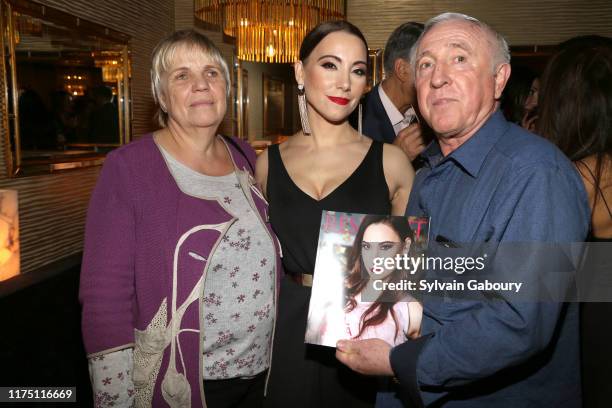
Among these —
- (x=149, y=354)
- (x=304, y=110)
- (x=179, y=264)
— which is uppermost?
(x=304, y=110)

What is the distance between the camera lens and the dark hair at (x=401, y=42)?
3150 millimetres

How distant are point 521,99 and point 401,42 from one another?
171 cm

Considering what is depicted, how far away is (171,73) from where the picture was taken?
6.04 feet

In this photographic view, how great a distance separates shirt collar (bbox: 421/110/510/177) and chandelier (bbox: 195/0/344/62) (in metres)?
2.95

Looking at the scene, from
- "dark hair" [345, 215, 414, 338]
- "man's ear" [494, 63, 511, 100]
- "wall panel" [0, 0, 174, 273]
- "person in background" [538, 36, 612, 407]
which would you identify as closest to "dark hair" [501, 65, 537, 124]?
"person in background" [538, 36, 612, 407]

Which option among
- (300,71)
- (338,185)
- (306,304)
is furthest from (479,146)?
(300,71)

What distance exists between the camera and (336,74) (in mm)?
1936

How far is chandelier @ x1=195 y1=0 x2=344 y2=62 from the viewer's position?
3.92 metres

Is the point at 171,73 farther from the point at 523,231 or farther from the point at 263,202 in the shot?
the point at 523,231

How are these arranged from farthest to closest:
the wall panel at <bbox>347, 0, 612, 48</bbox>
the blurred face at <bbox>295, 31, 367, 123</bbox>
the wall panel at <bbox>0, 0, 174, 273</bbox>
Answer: the wall panel at <bbox>347, 0, 612, 48</bbox>, the wall panel at <bbox>0, 0, 174, 273</bbox>, the blurred face at <bbox>295, 31, 367, 123</bbox>

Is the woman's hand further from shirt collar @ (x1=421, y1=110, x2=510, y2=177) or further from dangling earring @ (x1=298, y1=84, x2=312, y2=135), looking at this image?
dangling earring @ (x1=298, y1=84, x2=312, y2=135)

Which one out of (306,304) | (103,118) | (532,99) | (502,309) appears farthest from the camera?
(103,118)

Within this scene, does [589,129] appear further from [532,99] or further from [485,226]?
[532,99]

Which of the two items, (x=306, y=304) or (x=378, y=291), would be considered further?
(x=306, y=304)
